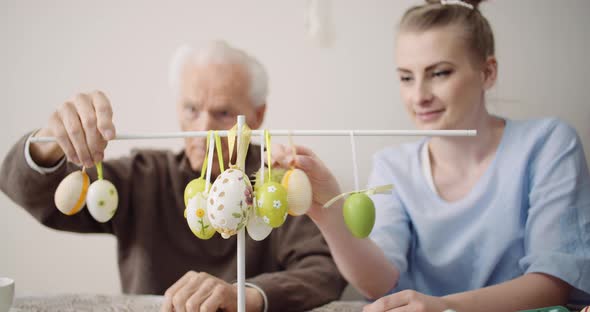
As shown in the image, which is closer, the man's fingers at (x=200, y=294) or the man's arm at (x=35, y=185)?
the man's fingers at (x=200, y=294)

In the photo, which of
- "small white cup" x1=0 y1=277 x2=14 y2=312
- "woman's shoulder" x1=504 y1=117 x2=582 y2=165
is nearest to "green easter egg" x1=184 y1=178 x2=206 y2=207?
"small white cup" x1=0 y1=277 x2=14 y2=312

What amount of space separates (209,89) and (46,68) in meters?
0.62

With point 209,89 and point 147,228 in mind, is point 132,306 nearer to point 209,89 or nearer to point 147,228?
point 147,228

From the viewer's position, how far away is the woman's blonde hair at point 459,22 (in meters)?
1.05

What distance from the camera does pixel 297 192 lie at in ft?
2.20

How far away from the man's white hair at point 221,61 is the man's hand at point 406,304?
696 mm

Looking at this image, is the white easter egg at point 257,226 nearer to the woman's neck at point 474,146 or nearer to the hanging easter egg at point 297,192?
the hanging easter egg at point 297,192

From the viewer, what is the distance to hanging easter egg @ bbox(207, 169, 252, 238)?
61cm

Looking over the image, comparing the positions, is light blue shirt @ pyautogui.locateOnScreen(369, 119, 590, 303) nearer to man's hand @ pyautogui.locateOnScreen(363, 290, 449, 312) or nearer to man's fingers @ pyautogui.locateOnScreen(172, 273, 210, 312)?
man's hand @ pyautogui.locateOnScreen(363, 290, 449, 312)

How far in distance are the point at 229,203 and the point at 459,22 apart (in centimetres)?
72

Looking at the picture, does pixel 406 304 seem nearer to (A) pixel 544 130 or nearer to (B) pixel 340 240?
(B) pixel 340 240

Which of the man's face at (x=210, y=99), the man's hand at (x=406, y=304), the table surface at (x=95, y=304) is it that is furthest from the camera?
the man's face at (x=210, y=99)

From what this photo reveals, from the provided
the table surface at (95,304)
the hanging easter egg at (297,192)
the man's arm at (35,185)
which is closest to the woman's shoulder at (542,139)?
the table surface at (95,304)

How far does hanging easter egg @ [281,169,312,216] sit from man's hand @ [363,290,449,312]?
0.20m
